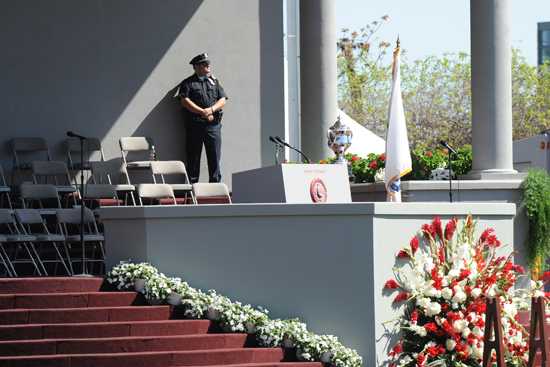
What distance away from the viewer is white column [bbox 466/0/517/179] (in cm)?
946

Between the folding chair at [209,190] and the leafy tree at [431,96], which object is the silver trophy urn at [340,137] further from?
the leafy tree at [431,96]

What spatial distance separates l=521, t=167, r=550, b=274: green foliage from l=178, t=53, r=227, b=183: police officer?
4.78m

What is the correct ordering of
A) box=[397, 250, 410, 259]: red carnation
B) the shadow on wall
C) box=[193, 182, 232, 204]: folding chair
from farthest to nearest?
the shadow on wall → box=[193, 182, 232, 204]: folding chair → box=[397, 250, 410, 259]: red carnation

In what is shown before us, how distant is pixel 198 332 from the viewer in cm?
600

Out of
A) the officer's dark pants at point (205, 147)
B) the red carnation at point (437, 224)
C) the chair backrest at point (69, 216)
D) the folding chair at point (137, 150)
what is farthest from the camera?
the folding chair at point (137, 150)

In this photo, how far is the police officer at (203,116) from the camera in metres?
11.4

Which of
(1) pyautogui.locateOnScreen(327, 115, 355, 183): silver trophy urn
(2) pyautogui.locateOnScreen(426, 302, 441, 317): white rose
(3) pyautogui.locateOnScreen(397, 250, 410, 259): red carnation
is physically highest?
(1) pyautogui.locateOnScreen(327, 115, 355, 183): silver trophy urn

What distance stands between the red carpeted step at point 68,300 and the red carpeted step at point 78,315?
5.0 inches

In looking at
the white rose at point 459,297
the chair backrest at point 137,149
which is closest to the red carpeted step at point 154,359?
the white rose at point 459,297

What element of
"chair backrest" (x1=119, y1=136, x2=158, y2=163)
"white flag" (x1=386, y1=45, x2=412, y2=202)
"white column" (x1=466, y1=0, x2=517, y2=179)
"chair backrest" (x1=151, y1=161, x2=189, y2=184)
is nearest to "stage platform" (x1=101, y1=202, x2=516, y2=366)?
"white flag" (x1=386, y1=45, x2=412, y2=202)

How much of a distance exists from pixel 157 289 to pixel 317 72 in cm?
599

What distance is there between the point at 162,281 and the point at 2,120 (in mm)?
6409

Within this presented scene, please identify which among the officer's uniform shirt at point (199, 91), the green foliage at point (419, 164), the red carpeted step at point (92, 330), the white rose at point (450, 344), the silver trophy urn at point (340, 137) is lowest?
the white rose at point (450, 344)

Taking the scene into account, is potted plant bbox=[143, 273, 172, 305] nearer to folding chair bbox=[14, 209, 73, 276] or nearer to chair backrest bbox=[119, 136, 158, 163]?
folding chair bbox=[14, 209, 73, 276]
